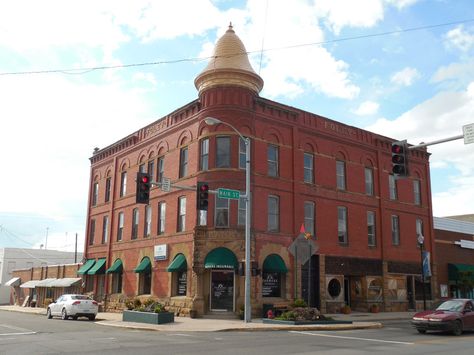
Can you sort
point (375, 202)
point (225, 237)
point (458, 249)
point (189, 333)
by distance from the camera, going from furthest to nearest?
1. point (458, 249)
2. point (375, 202)
3. point (225, 237)
4. point (189, 333)

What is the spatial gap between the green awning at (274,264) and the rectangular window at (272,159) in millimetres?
5174

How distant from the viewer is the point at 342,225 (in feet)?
112

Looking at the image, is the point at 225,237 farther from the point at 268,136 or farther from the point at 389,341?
the point at 389,341

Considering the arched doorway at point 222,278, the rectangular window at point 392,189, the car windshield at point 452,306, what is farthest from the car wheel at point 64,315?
the rectangular window at point 392,189

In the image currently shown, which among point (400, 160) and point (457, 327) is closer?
point (400, 160)

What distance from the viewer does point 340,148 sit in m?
34.9

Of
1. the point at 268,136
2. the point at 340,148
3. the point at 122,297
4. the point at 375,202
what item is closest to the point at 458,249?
the point at 375,202

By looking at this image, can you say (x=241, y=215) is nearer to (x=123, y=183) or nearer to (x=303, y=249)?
(x=303, y=249)

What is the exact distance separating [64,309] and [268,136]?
16163 mm

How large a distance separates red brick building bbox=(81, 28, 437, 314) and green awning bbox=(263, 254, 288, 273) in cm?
8

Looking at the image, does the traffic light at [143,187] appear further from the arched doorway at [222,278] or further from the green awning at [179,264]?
the green awning at [179,264]

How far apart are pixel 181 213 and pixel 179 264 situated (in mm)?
3465

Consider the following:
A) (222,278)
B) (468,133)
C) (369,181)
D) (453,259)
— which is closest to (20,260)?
(222,278)

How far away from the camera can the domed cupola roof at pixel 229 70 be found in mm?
29328
